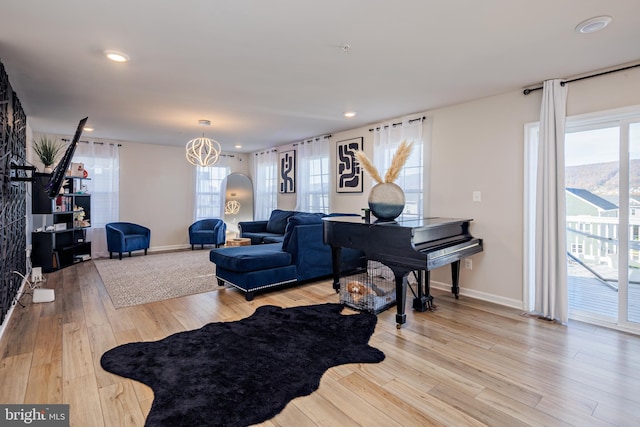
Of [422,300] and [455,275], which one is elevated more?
[455,275]

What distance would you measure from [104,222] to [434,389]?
262 inches

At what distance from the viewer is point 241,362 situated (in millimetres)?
2227

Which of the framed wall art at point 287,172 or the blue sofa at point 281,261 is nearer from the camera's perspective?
the blue sofa at point 281,261

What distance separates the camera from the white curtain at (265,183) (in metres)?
7.12

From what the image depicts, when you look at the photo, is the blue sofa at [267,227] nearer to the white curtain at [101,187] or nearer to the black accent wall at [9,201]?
the white curtain at [101,187]

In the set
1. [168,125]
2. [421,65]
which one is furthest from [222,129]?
[421,65]

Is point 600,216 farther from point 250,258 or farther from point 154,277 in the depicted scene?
point 154,277

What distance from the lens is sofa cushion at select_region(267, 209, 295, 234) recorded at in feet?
20.1

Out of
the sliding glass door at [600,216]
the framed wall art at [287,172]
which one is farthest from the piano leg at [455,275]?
the framed wall art at [287,172]

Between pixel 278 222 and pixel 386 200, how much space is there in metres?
3.45

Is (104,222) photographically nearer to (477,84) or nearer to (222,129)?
(222,129)

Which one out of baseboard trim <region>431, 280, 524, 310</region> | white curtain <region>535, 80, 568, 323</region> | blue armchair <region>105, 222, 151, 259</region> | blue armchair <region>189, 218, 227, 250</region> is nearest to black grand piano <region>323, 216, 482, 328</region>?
baseboard trim <region>431, 280, 524, 310</region>

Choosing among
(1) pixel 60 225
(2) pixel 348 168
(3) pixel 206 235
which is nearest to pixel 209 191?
(3) pixel 206 235

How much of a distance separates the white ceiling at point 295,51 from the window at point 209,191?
332 centimetres
